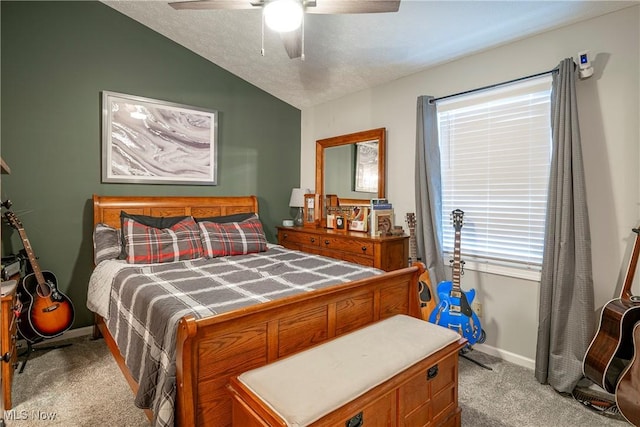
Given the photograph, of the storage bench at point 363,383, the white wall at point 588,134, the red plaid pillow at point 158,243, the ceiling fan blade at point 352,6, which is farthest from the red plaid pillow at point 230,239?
the ceiling fan blade at point 352,6

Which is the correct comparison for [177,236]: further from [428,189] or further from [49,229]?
[428,189]

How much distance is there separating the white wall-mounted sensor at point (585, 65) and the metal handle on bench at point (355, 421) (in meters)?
2.49

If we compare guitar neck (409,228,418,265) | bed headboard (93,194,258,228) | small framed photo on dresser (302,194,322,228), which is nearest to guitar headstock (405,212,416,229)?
guitar neck (409,228,418,265)

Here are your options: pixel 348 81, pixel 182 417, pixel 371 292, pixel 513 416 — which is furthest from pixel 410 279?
pixel 348 81

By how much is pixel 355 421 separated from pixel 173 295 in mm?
1134

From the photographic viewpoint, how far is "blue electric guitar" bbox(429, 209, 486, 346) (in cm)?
262

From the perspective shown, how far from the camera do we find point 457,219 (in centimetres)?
289

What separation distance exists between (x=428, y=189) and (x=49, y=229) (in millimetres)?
3270

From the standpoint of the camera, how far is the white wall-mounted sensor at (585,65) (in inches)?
90.4

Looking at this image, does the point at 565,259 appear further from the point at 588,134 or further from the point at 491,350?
the point at 491,350

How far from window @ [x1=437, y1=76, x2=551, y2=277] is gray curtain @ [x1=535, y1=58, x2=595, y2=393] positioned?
0.21 metres

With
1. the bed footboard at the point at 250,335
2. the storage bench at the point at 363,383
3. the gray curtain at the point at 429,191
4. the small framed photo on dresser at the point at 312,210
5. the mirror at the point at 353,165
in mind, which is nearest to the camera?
the storage bench at the point at 363,383

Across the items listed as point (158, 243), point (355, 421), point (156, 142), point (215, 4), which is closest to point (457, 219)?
point (355, 421)

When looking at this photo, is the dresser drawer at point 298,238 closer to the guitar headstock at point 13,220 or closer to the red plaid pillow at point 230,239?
the red plaid pillow at point 230,239
